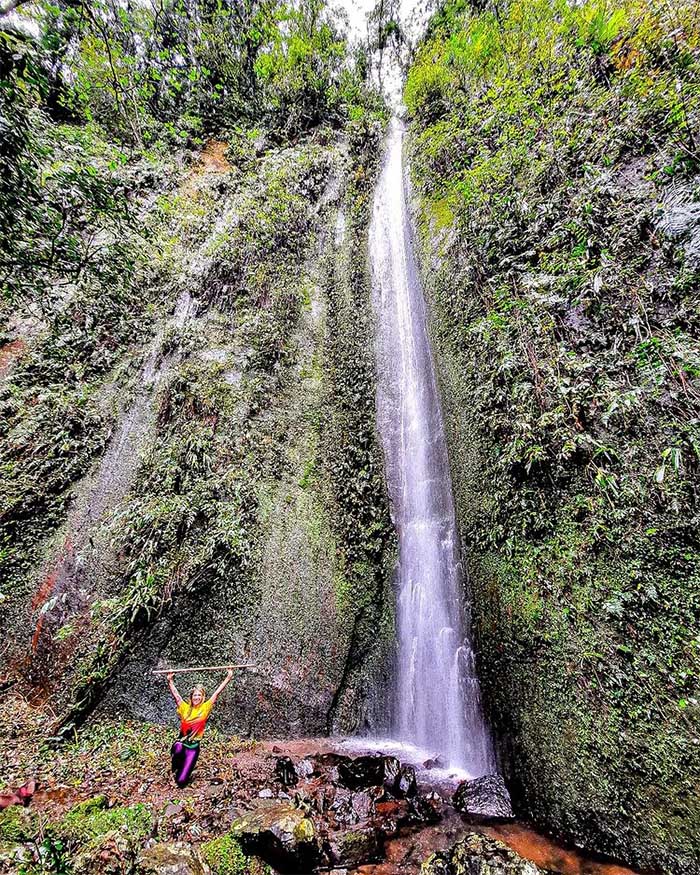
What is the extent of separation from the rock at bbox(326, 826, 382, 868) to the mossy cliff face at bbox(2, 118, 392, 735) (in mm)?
2511

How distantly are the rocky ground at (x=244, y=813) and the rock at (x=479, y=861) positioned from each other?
0.01 metres

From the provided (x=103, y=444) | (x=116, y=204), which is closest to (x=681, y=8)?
(x=116, y=204)

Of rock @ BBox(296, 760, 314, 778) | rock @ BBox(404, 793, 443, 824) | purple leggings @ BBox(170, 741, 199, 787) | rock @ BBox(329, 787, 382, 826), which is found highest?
purple leggings @ BBox(170, 741, 199, 787)

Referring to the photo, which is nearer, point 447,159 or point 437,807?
point 437,807

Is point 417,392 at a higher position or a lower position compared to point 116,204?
lower

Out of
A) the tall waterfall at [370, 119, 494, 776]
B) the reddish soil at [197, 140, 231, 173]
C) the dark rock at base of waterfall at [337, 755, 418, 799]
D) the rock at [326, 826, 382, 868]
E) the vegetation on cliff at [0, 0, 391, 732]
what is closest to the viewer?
the rock at [326, 826, 382, 868]

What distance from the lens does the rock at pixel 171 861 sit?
10.3 ft

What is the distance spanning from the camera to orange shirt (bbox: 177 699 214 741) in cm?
498

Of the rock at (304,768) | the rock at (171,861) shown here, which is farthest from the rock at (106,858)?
the rock at (304,768)

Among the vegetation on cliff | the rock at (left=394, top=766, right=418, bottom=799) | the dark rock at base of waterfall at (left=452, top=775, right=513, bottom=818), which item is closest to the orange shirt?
the vegetation on cliff

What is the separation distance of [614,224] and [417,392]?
440cm

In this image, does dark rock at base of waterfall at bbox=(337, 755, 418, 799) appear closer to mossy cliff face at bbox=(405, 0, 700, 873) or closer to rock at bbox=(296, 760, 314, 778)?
rock at bbox=(296, 760, 314, 778)

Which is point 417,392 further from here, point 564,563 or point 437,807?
point 437,807

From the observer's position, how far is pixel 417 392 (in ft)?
28.3
